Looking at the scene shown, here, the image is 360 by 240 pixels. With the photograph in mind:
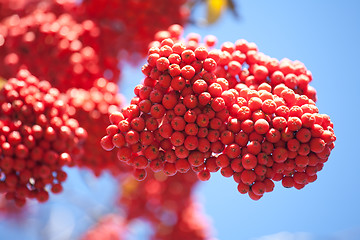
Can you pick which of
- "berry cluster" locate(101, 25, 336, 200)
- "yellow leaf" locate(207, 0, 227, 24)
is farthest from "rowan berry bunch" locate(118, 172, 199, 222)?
"berry cluster" locate(101, 25, 336, 200)

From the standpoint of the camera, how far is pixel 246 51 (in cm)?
282

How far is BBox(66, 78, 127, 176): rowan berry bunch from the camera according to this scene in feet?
10.9

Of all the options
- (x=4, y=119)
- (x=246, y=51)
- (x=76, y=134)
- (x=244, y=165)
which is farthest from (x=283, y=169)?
(x=4, y=119)

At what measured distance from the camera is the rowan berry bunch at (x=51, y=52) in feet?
11.7

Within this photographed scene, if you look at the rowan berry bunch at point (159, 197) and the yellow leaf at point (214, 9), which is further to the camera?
the rowan berry bunch at point (159, 197)

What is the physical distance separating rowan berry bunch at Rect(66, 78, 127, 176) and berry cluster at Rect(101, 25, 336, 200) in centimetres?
92

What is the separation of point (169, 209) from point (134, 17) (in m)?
2.94

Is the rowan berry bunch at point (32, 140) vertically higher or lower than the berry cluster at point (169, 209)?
lower

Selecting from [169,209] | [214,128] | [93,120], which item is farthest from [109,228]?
[214,128]

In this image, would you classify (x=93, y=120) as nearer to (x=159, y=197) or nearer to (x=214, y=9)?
(x=214, y=9)

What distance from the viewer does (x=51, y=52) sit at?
3594 mm

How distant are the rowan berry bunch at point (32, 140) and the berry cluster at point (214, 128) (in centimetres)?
58

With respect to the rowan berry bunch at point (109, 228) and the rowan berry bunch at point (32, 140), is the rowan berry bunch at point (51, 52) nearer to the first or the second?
the rowan berry bunch at point (32, 140)

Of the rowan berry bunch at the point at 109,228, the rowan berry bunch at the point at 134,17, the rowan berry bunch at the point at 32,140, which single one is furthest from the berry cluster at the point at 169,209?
the rowan berry bunch at the point at 32,140
